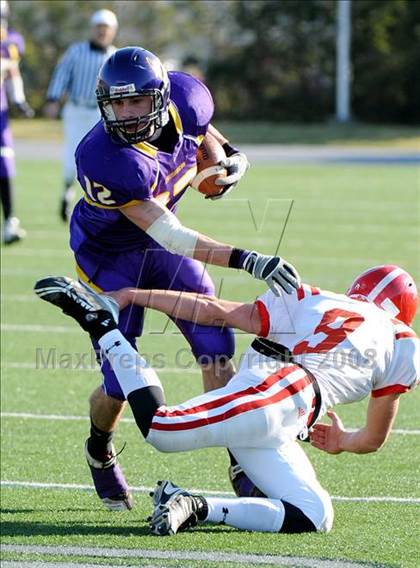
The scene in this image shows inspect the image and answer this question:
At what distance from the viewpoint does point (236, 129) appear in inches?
995

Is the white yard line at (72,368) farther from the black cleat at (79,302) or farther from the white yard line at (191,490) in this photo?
the black cleat at (79,302)

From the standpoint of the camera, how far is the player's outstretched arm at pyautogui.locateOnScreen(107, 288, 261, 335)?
3.96 meters

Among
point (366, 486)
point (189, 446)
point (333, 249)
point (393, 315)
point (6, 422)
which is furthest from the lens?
point (333, 249)

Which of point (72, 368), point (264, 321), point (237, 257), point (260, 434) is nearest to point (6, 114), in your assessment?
point (72, 368)

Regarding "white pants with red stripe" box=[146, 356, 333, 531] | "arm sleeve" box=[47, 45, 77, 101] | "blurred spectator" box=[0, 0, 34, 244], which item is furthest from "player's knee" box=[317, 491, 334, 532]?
"arm sleeve" box=[47, 45, 77, 101]

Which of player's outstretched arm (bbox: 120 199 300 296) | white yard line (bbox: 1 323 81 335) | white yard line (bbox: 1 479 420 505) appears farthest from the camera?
white yard line (bbox: 1 323 81 335)

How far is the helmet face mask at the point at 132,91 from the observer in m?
3.99

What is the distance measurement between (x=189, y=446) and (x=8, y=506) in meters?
0.77

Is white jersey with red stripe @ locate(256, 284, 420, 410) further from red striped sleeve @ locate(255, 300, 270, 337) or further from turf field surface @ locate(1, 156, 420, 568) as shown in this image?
turf field surface @ locate(1, 156, 420, 568)

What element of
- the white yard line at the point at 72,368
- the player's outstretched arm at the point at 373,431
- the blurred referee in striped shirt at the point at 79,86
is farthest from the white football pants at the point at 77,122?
the player's outstretched arm at the point at 373,431

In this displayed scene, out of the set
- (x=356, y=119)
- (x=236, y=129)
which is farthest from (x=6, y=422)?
(x=356, y=119)

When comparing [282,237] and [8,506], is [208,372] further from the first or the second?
[282,237]

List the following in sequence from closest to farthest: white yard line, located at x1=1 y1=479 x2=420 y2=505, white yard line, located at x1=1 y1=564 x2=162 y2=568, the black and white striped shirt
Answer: white yard line, located at x1=1 y1=564 x2=162 y2=568, white yard line, located at x1=1 y1=479 x2=420 y2=505, the black and white striped shirt

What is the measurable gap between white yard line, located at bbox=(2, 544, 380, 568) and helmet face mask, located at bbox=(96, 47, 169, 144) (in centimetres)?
134
